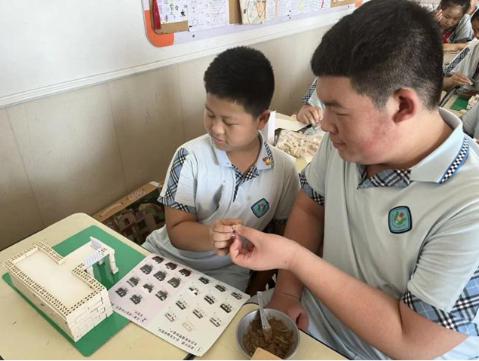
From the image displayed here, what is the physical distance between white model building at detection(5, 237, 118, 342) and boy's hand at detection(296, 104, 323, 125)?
1414 mm

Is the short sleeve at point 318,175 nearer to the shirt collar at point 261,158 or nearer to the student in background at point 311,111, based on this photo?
the shirt collar at point 261,158

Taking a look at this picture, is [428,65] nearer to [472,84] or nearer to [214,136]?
[214,136]

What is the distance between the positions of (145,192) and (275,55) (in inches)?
57.3

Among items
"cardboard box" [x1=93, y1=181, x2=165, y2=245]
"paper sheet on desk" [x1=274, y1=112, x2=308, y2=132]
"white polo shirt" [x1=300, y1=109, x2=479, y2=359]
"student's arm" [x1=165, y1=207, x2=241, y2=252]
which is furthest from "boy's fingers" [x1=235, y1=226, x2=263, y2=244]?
"paper sheet on desk" [x1=274, y1=112, x2=308, y2=132]

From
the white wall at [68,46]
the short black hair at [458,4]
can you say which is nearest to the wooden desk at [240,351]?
the white wall at [68,46]

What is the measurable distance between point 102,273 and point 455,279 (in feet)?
2.62

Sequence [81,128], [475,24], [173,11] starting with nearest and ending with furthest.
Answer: [81,128] → [173,11] → [475,24]

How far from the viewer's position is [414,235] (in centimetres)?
77

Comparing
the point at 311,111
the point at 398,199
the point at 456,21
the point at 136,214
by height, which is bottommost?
the point at 136,214

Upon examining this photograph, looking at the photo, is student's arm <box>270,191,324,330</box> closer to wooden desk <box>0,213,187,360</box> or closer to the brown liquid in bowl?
the brown liquid in bowl

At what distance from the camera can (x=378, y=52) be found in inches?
26.4

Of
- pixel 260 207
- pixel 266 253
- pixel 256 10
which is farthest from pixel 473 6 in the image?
pixel 266 253

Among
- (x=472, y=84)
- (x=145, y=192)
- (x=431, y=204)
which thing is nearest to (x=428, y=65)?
(x=431, y=204)

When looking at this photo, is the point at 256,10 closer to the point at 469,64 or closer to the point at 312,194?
the point at 312,194
